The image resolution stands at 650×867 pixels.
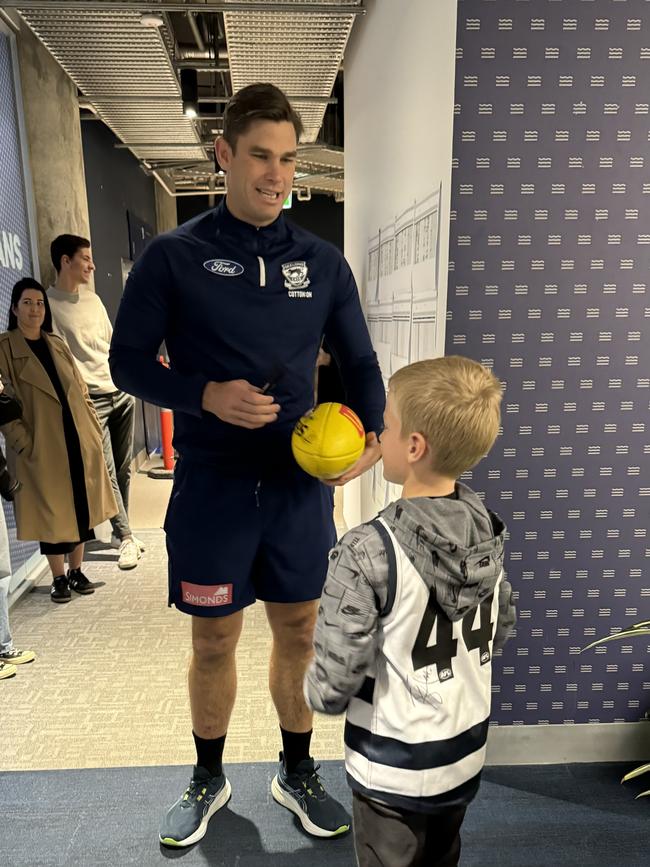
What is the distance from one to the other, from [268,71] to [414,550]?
3.77 metres

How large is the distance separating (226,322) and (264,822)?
1407mm

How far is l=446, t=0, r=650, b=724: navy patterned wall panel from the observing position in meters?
1.74

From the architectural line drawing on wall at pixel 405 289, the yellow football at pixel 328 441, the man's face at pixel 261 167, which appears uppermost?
the man's face at pixel 261 167

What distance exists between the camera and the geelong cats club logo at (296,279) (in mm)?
1581

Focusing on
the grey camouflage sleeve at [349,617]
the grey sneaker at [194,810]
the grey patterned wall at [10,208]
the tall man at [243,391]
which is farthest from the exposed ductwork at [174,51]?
the grey sneaker at [194,810]

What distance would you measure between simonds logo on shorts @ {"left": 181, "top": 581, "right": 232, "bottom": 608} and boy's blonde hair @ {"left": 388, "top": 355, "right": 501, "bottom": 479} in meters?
0.74

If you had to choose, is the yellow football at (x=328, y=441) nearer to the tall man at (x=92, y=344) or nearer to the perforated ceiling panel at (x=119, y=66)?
the tall man at (x=92, y=344)

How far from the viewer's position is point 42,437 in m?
3.17

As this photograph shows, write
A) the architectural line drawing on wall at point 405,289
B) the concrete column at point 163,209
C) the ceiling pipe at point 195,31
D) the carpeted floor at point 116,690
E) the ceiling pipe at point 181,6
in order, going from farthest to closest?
1. the concrete column at point 163,209
2. the ceiling pipe at point 195,31
3. the ceiling pipe at point 181,6
4. the carpeted floor at point 116,690
5. the architectural line drawing on wall at point 405,289

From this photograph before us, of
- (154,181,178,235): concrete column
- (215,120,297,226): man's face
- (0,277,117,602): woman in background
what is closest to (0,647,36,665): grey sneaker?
(0,277,117,602): woman in background

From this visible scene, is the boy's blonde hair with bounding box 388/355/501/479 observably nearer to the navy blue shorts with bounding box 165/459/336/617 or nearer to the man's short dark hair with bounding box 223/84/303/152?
the navy blue shorts with bounding box 165/459/336/617

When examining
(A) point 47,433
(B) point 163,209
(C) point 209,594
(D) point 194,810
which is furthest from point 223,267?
(B) point 163,209

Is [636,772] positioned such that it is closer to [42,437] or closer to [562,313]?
[562,313]

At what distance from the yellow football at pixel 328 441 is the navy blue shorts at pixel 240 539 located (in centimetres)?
22
